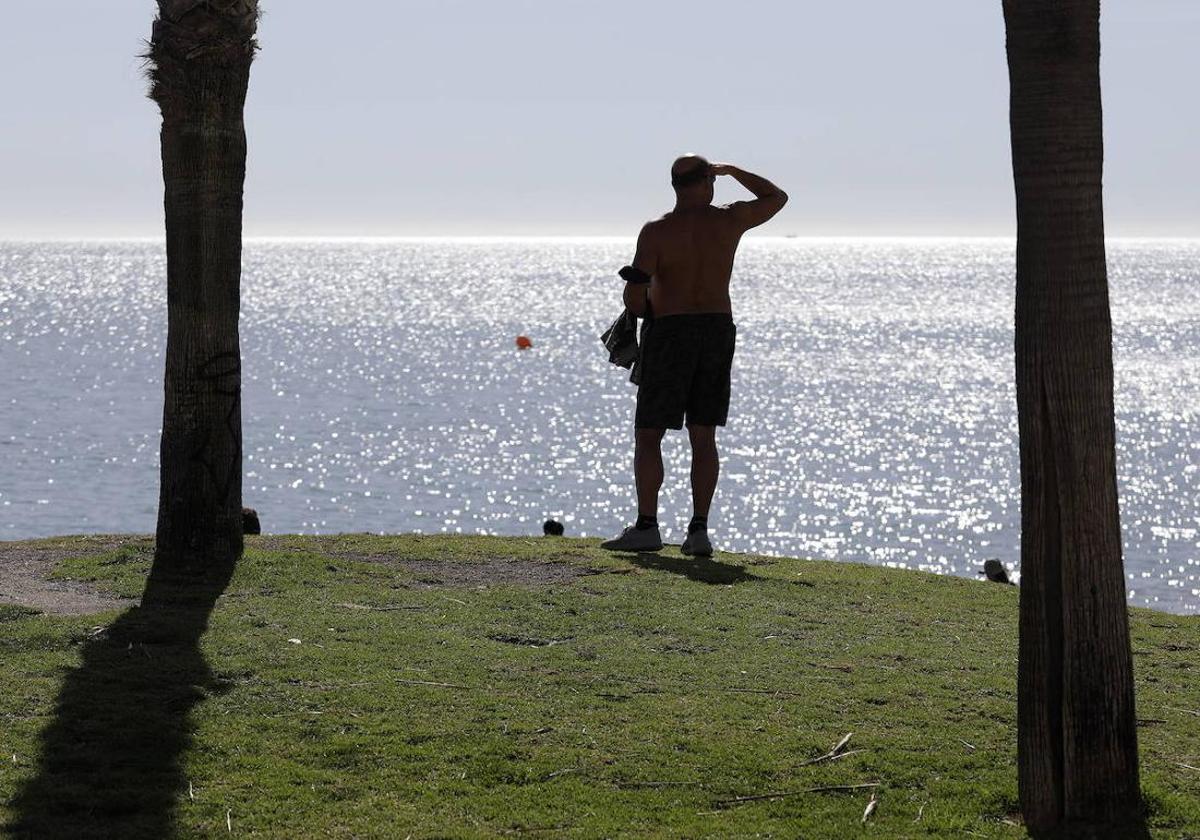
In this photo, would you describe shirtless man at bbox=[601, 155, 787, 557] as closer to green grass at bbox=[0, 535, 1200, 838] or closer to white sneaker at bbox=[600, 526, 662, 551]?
white sneaker at bbox=[600, 526, 662, 551]

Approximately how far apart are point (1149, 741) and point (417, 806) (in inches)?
105

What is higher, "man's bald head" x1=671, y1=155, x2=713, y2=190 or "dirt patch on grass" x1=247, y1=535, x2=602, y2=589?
"man's bald head" x1=671, y1=155, x2=713, y2=190

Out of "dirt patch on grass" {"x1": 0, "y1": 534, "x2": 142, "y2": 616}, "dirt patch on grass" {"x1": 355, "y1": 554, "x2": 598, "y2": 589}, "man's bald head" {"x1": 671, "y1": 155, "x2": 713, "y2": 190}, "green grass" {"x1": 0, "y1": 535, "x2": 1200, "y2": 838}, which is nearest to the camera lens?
"green grass" {"x1": 0, "y1": 535, "x2": 1200, "y2": 838}

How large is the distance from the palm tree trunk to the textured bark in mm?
5099

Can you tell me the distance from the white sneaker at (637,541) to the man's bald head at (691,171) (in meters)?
2.17

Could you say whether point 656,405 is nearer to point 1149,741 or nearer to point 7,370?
point 1149,741

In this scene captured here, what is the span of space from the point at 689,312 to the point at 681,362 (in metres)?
0.31

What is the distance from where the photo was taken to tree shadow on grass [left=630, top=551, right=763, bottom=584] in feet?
28.8

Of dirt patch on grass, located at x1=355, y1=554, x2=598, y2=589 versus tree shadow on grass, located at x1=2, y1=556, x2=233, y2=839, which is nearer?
tree shadow on grass, located at x1=2, y1=556, x2=233, y2=839

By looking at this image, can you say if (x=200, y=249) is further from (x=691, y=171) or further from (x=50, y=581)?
(x=691, y=171)

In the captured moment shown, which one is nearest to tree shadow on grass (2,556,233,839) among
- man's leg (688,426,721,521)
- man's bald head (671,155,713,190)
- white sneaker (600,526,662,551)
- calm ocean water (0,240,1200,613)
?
white sneaker (600,526,662,551)

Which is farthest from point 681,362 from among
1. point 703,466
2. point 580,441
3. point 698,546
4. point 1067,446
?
point 580,441

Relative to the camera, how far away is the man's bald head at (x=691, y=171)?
9484mm

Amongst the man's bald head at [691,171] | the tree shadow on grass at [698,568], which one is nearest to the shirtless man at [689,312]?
the man's bald head at [691,171]
